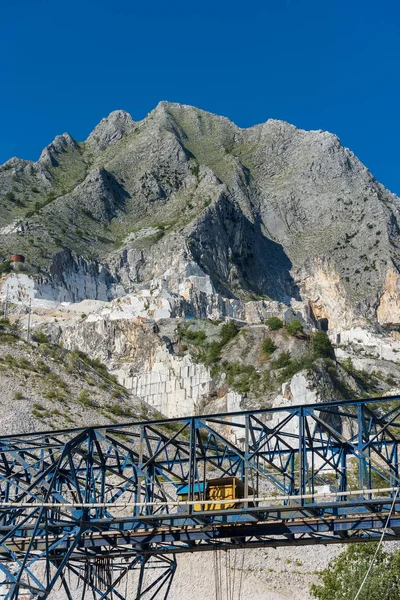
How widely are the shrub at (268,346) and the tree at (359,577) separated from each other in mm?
55148

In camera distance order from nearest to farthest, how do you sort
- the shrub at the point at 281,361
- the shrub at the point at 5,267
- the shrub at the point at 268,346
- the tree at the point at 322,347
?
the shrub at the point at 281,361 → the tree at the point at 322,347 → the shrub at the point at 268,346 → the shrub at the point at 5,267

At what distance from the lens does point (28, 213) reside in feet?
593

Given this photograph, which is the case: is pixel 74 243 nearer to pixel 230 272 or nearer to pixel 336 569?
pixel 230 272

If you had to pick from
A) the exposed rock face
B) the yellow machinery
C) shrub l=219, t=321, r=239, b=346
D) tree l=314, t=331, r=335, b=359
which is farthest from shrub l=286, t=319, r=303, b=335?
the yellow machinery

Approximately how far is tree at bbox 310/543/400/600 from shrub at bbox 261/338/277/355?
5515 cm

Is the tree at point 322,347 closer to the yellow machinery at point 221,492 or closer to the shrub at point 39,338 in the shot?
the shrub at point 39,338

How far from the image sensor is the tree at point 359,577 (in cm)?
5059

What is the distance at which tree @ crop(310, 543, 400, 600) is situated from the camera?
50.6m

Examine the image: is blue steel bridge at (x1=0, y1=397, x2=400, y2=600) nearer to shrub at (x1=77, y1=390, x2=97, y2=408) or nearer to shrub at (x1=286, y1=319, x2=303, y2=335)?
shrub at (x1=77, y1=390, x2=97, y2=408)

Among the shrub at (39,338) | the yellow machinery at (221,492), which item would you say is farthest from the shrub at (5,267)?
the yellow machinery at (221,492)

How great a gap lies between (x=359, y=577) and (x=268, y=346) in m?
59.8

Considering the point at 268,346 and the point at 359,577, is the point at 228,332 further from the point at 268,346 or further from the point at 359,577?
the point at 359,577

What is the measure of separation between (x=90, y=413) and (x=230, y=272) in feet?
321

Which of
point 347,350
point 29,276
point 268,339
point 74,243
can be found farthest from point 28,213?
point 268,339
